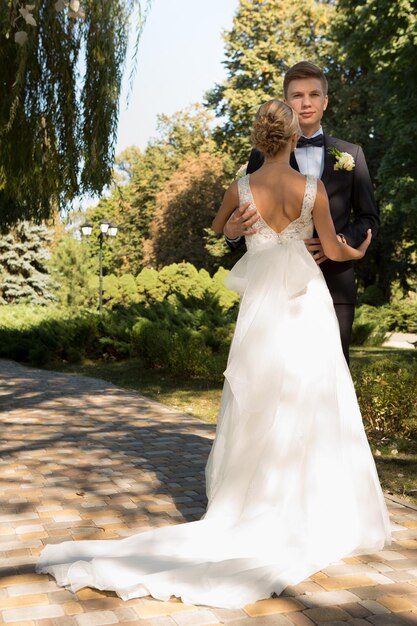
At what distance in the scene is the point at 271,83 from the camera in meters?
32.9

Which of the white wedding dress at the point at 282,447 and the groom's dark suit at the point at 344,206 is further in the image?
the groom's dark suit at the point at 344,206

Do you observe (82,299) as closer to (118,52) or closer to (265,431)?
(118,52)

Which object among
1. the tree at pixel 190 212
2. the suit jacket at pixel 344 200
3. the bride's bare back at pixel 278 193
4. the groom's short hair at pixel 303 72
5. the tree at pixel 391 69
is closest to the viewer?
the bride's bare back at pixel 278 193

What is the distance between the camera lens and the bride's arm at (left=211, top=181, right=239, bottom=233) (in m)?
4.21

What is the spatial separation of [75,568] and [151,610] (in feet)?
1.63

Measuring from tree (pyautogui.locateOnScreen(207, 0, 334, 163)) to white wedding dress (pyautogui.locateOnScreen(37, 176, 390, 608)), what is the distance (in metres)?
28.7

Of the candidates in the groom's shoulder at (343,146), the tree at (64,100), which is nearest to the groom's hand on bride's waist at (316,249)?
the groom's shoulder at (343,146)

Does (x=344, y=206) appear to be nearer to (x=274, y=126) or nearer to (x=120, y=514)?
(x=274, y=126)

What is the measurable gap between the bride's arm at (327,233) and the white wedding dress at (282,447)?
0.05 m

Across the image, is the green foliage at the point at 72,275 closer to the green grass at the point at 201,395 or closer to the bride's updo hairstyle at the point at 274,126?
the green grass at the point at 201,395

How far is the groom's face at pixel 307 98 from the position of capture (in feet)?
14.4

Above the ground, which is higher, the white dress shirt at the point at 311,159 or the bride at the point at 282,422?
the white dress shirt at the point at 311,159

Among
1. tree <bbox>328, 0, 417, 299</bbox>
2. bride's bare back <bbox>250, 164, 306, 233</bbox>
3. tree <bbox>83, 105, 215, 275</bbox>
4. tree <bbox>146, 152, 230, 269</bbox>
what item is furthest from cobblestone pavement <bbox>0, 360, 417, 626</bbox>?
tree <bbox>83, 105, 215, 275</bbox>

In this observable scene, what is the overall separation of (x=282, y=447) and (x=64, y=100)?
5763 millimetres
